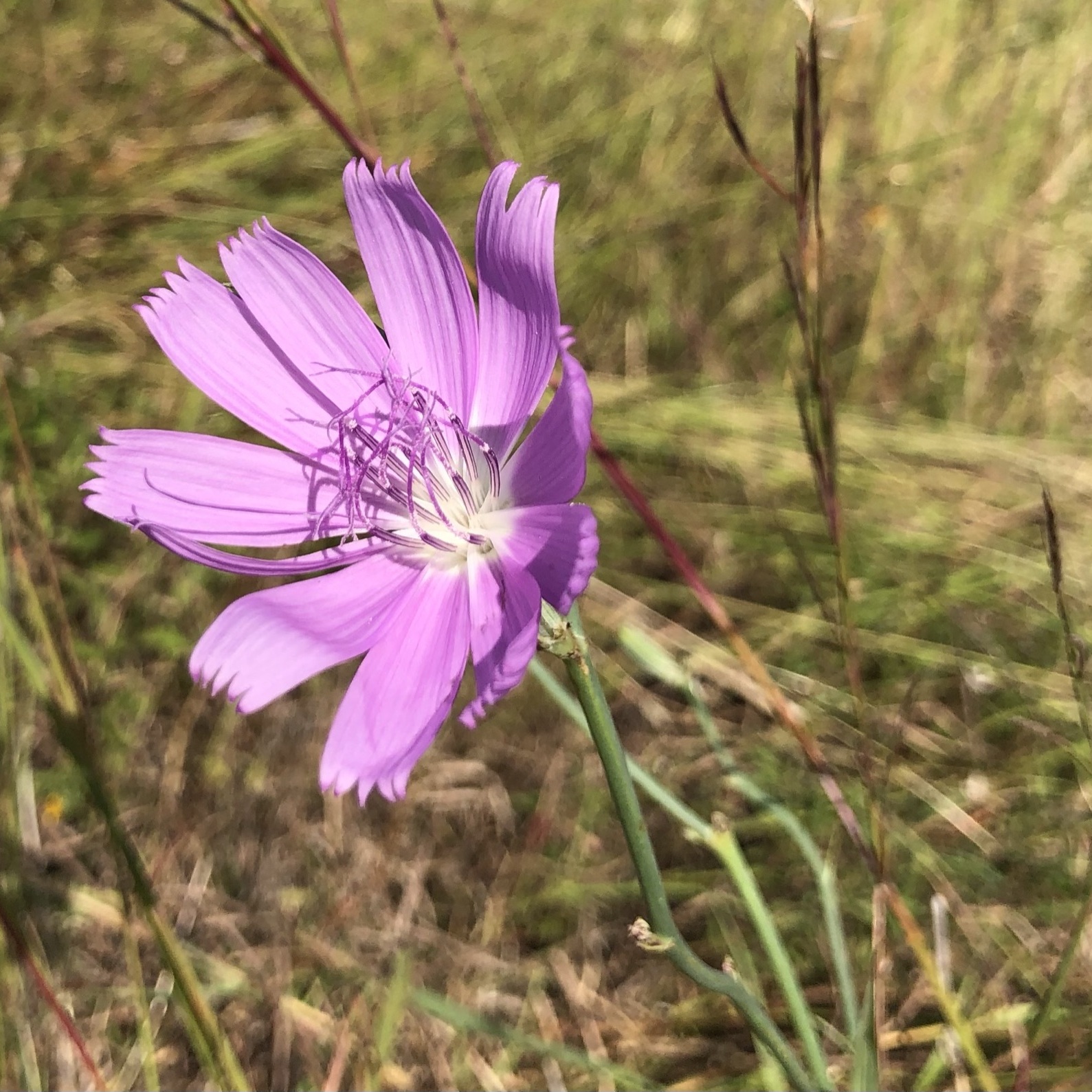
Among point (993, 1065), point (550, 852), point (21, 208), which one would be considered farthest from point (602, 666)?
point (21, 208)


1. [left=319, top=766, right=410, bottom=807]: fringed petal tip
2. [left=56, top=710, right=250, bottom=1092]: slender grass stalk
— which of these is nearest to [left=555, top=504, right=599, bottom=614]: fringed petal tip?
[left=319, top=766, right=410, bottom=807]: fringed petal tip

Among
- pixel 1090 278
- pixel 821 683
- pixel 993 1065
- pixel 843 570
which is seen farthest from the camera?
pixel 1090 278

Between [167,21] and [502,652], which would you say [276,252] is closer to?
[502,652]

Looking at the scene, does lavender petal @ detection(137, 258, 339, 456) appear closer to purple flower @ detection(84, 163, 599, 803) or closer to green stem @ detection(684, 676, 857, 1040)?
purple flower @ detection(84, 163, 599, 803)

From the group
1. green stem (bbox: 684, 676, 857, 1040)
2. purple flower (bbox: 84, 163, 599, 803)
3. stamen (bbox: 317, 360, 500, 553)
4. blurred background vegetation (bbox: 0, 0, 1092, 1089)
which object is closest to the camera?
purple flower (bbox: 84, 163, 599, 803)

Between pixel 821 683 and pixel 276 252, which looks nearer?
pixel 276 252

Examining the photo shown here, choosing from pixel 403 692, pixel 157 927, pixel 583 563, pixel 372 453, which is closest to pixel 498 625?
pixel 403 692

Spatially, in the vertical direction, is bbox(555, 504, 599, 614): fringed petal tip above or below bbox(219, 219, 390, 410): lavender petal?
below

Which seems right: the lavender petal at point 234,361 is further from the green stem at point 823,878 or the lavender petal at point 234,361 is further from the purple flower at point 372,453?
the green stem at point 823,878

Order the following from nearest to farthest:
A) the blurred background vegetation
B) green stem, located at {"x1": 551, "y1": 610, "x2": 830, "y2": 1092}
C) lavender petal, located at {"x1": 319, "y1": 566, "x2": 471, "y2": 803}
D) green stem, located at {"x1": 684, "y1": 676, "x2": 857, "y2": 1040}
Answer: green stem, located at {"x1": 551, "y1": 610, "x2": 830, "y2": 1092} < lavender petal, located at {"x1": 319, "y1": 566, "x2": 471, "y2": 803} < green stem, located at {"x1": 684, "y1": 676, "x2": 857, "y2": 1040} < the blurred background vegetation
